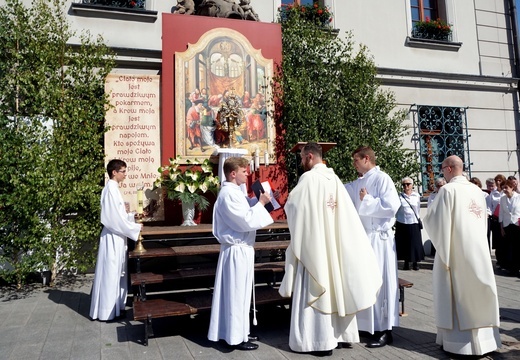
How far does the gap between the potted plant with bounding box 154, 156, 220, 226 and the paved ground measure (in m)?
2.18

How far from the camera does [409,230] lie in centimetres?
843

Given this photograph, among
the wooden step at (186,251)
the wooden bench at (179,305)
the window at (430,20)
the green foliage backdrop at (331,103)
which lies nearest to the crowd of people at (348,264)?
the wooden bench at (179,305)

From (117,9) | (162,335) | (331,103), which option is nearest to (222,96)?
(331,103)

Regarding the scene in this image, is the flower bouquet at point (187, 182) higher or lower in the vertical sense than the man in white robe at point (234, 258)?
higher

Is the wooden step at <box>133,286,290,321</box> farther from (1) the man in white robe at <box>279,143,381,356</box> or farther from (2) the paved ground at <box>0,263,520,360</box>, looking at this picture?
(1) the man in white robe at <box>279,143,381,356</box>

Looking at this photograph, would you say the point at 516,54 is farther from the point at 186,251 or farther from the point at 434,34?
the point at 186,251

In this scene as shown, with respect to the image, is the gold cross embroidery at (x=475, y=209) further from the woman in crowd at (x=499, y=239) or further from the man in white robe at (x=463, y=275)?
the woman in crowd at (x=499, y=239)

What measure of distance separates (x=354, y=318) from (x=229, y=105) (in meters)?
5.25

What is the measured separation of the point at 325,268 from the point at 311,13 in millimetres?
7781

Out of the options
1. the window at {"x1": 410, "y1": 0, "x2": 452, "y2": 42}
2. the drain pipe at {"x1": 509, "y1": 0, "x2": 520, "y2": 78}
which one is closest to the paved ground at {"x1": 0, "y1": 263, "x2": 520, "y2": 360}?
the window at {"x1": 410, "y1": 0, "x2": 452, "y2": 42}

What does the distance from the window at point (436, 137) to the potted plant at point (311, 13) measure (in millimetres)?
3152

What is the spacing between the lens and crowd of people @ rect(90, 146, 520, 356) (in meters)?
3.94

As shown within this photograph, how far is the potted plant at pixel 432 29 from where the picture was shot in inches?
440

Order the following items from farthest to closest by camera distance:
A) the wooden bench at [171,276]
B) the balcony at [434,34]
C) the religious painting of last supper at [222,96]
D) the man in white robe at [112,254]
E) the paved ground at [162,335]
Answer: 1. the balcony at [434,34]
2. the religious painting of last supper at [222,96]
3. the man in white robe at [112,254]
4. the wooden bench at [171,276]
5. the paved ground at [162,335]
